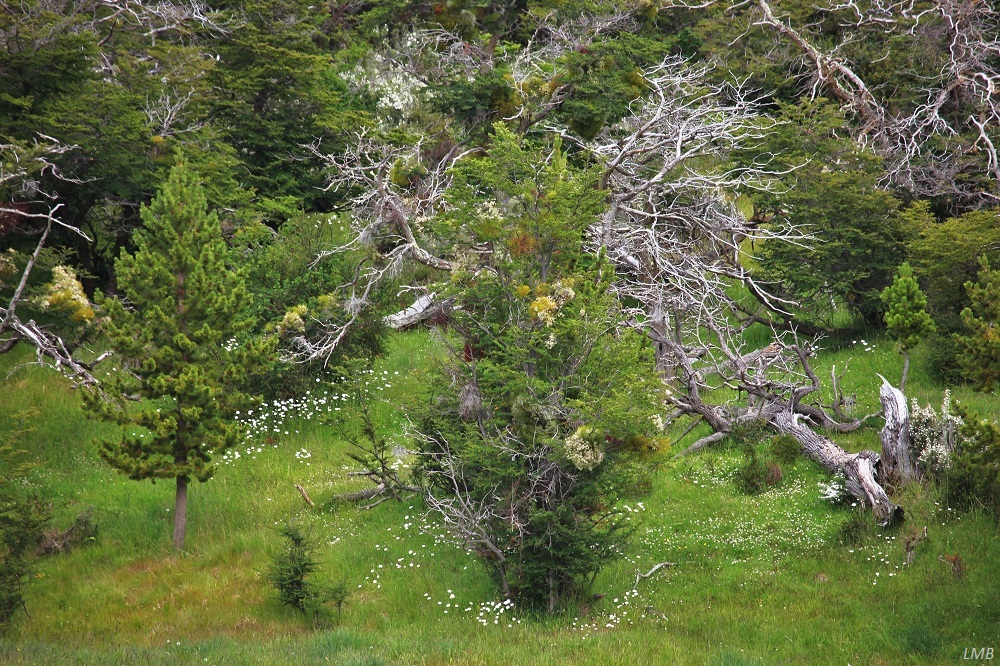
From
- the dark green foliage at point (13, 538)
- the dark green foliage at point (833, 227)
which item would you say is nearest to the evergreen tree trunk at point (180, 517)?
the dark green foliage at point (13, 538)

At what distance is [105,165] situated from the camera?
19.5m

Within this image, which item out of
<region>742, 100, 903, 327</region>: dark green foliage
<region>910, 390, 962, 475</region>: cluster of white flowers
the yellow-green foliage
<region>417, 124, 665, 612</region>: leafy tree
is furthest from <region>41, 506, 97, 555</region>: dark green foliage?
<region>742, 100, 903, 327</region>: dark green foliage

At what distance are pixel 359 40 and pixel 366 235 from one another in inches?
586

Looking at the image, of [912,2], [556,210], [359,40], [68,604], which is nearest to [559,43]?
[912,2]

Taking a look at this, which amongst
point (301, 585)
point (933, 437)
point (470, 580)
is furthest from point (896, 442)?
point (301, 585)

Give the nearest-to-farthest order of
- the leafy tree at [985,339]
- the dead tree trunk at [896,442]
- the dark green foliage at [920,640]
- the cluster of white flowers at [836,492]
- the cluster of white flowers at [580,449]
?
the leafy tree at [985,339] < the dark green foliage at [920,640] < the cluster of white flowers at [580,449] < the dead tree trunk at [896,442] < the cluster of white flowers at [836,492]

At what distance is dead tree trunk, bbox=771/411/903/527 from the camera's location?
38.1 feet

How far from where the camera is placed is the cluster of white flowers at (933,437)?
11.9 meters

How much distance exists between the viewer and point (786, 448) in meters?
14.0

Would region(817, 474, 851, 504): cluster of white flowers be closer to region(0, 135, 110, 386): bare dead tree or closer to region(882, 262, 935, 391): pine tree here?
region(882, 262, 935, 391): pine tree

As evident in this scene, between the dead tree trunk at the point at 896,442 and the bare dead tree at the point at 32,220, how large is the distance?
987 cm

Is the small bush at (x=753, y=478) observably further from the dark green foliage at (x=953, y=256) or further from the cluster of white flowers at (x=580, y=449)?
the dark green foliage at (x=953, y=256)

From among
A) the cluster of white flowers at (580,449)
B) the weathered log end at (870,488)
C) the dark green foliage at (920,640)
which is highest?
the cluster of white flowers at (580,449)

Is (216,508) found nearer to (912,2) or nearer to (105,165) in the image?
(105,165)
